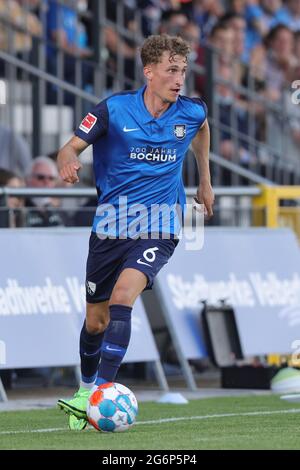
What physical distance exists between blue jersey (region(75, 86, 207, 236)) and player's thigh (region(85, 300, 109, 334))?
52 cm

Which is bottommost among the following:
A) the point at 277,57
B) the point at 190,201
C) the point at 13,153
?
the point at 190,201

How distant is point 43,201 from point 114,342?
480 centimetres

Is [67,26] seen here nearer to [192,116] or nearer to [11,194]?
[11,194]

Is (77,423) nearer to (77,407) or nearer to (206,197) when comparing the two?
(77,407)

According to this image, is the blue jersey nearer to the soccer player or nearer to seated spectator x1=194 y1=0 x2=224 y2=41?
the soccer player

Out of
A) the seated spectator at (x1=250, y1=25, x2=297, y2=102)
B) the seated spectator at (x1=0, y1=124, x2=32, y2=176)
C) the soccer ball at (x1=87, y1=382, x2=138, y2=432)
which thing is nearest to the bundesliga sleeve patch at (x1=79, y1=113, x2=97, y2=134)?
the soccer ball at (x1=87, y1=382, x2=138, y2=432)

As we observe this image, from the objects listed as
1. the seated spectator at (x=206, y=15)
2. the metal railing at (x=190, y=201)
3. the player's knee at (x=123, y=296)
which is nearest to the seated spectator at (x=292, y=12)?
the seated spectator at (x=206, y=15)

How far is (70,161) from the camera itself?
28.1 feet

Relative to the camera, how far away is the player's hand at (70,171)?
844cm

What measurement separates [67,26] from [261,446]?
9785 mm

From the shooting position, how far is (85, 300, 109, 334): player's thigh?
30.6 ft

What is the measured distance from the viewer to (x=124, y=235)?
9125 millimetres

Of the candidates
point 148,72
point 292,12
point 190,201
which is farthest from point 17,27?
point 292,12

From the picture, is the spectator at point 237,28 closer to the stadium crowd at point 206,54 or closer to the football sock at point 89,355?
the stadium crowd at point 206,54
